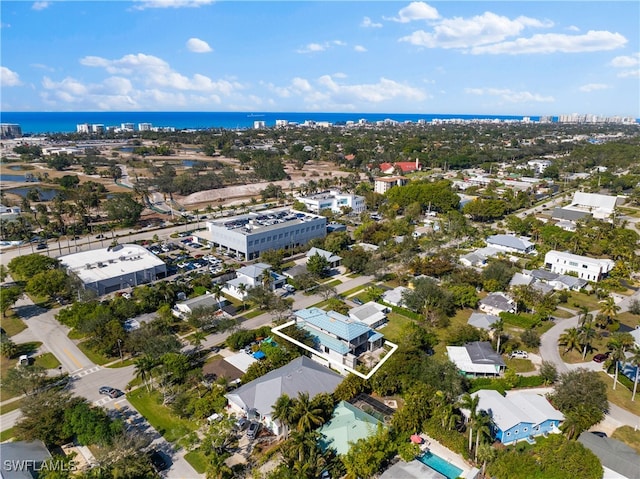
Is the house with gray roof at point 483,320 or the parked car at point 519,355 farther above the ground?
the house with gray roof at point 483,320

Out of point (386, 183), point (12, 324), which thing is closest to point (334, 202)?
point (386, 183)

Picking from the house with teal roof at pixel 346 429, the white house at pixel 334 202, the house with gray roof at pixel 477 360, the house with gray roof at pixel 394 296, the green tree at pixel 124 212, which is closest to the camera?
the house with teal roof at pixel 346 429

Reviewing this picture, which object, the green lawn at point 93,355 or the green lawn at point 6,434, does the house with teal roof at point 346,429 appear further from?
the green lawn at point 93,355

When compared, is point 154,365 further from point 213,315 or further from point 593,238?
point 593,238

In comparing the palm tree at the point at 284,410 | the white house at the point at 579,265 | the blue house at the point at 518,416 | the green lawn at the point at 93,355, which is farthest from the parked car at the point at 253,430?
the white house at the point at 579,265

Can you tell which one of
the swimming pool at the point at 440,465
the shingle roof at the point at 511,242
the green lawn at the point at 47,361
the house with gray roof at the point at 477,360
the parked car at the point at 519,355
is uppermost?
the shingle roof at the point at 511,242

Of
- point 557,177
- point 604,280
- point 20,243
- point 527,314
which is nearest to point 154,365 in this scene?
point 527,314

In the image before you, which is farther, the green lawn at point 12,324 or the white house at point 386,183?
the white house at point 386,183
